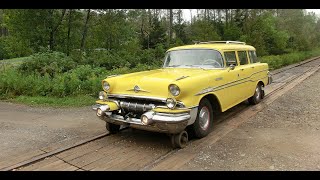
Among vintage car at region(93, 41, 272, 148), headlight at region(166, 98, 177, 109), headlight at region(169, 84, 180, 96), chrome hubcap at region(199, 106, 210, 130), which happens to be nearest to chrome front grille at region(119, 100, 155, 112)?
vintage car at region(93, 41, 272, 148)

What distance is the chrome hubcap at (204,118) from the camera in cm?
594

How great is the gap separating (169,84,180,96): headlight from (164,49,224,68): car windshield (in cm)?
178

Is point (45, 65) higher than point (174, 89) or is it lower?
higher

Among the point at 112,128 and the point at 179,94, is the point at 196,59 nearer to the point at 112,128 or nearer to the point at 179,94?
the point at 179,94

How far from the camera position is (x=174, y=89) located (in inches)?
208

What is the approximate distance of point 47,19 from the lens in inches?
900

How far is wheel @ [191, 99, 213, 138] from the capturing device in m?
5.79

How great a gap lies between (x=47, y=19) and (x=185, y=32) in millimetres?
13629

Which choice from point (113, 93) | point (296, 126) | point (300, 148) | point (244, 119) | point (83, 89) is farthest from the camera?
point (83, 89)

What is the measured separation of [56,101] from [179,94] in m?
5.27

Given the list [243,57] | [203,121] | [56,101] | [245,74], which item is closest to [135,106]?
[203,121]

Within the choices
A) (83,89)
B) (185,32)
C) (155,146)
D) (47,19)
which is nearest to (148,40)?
(185,32)

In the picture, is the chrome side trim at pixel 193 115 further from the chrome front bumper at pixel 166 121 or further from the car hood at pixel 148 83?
the car hood at pixel 148 83
